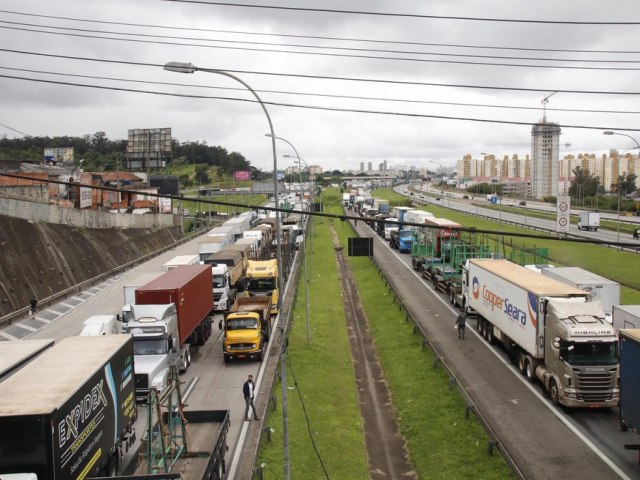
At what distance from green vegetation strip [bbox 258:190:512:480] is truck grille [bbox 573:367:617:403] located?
355 cm

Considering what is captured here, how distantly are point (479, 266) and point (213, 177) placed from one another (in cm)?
15443

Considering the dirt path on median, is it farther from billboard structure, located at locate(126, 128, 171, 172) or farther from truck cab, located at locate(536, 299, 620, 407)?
billboard structure, located at locate(126, 128, 171, 172)

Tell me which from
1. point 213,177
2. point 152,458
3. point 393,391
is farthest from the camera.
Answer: point 213,177

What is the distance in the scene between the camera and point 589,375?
62.6 ft

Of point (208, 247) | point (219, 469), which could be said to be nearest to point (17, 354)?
point (219, 469)

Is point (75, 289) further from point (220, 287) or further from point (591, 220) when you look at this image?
point (591, 220)

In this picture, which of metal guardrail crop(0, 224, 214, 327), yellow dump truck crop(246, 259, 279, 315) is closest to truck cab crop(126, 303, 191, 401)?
yellow dump truck crop(246, 259, 279, 315)

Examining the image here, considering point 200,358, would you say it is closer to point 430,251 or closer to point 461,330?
point 461,330

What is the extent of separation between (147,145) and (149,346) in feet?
216

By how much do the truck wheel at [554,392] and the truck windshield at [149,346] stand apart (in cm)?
1355

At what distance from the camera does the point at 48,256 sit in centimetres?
4244

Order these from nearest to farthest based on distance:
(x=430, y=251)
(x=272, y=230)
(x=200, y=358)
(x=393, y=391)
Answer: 1. (x=393, y=391)
2. (x=200, y=358)
3. (x=430, y=251)
4. (x=272, y=230)

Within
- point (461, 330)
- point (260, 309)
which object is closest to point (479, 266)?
point (461, 330)

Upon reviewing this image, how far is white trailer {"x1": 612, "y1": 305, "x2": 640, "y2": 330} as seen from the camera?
21.9 meters
